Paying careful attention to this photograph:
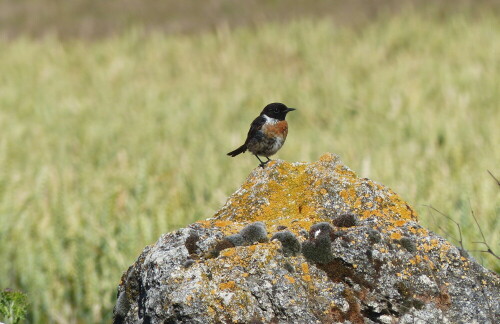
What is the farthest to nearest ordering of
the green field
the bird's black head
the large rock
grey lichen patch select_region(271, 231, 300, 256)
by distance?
the green field < the bird's black head < grey lichen patch select_region(271, 231, 300, 256) < the large rock

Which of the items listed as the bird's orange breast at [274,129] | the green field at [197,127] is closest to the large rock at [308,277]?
the green field at [197,127]

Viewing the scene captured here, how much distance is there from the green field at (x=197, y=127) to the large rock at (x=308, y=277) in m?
0.48

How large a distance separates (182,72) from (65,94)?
3.54 meters

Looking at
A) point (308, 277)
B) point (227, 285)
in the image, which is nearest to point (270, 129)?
point (308, 277)

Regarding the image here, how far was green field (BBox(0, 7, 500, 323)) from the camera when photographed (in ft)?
25.0

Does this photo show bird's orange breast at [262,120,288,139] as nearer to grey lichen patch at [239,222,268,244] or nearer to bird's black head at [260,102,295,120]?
bird's black head at [260,102,295,120]

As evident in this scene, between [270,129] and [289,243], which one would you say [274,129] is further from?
[289,243]

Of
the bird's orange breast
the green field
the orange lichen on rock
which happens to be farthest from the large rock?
the bird's orange breast

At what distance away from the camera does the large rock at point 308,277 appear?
3.24 metres

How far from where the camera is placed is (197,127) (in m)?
14.0

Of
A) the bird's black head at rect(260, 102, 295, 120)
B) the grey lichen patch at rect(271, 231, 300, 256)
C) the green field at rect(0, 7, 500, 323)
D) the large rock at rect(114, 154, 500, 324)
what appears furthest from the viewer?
the green field at rect(0, 7, 500, 323)

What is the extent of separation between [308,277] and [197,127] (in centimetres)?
1076

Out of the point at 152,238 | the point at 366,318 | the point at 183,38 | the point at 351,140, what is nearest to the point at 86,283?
the point at 152,238

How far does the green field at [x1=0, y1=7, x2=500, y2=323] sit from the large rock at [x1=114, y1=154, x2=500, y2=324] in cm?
48
